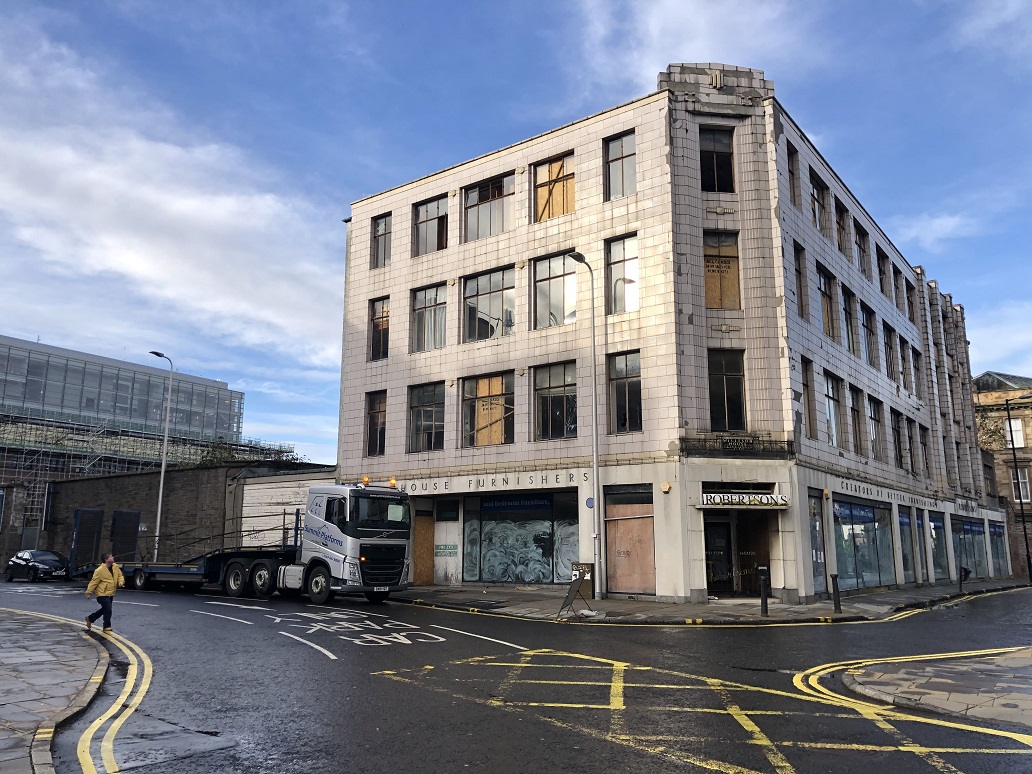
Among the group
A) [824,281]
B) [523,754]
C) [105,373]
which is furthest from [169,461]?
[523,754]

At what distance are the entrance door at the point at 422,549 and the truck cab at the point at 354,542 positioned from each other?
22.8 ft

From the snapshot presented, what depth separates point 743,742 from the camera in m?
7.32

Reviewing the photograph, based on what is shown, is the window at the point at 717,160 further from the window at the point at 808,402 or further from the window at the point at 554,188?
the window at the point at 808,402

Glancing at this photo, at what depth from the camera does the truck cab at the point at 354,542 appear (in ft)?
71.1

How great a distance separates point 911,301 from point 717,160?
2370cm

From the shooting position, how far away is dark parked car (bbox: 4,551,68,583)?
3722cm

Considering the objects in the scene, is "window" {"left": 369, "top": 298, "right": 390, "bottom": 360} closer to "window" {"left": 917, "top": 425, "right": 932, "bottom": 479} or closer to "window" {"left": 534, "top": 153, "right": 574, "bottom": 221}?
"window" {"left": 534, "top": 153, "right": 574, "bottom": 221}

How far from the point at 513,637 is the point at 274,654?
483cm

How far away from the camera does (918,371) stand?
43.0 meters

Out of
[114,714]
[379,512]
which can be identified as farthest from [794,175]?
[114,714]

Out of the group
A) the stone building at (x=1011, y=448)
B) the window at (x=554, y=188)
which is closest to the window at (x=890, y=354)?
the window at (x=554, y=188)

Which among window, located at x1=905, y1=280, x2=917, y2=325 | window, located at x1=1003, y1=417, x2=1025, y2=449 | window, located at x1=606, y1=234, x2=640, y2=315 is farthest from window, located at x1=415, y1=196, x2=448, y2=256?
window, located at x1=1003, y1=417, x2=1025, y2=449

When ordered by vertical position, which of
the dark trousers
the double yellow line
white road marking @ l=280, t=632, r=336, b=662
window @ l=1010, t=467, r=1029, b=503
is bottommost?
the double yellow line

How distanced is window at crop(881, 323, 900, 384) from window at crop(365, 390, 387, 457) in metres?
24.0
